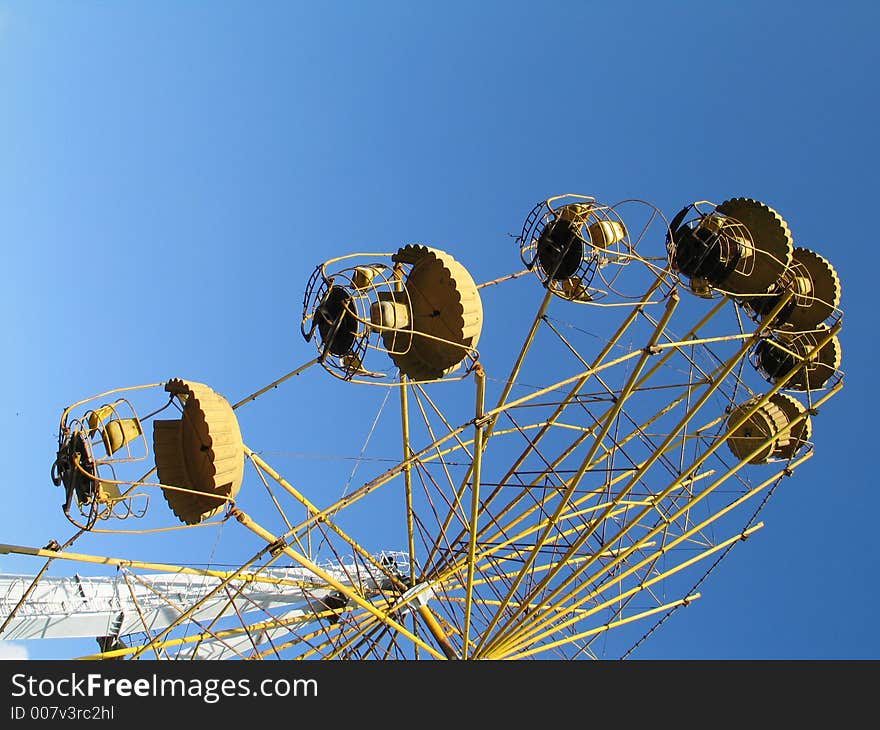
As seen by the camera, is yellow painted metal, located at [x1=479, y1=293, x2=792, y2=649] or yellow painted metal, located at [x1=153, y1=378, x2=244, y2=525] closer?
yellow painted metal, located at [x1=153, y1=378, x2=244, y2=525]

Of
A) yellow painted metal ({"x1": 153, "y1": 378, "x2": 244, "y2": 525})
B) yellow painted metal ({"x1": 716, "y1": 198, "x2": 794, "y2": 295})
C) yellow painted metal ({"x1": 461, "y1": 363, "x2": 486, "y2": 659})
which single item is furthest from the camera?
yellow painted metal ({"x1": 716, "y1": 198, "x2": 794, "y2": 295})

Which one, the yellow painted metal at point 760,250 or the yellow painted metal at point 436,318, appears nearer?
the yellow painted metal at point 436,318

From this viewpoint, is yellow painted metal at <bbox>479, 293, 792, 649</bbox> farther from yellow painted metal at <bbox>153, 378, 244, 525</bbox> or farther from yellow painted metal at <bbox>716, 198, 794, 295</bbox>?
yellow painted metal at <bbox>153, 378, 244, 525</bbox>

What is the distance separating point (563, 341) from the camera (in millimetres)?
21453

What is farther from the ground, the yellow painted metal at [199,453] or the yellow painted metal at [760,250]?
the yellow painted metal at [760,250]

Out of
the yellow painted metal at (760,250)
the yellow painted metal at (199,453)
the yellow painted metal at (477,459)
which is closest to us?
the yellow painted metal at (199,453)

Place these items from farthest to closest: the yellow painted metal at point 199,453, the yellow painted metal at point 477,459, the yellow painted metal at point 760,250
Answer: the yellow painted metal at point 760,250 → the yellow painted metal at point 477,459 → the yellow painted metal at point 199,453

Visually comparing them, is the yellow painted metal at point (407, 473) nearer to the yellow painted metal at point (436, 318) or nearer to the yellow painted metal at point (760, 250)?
the yellow painted metal at point (436, 318)

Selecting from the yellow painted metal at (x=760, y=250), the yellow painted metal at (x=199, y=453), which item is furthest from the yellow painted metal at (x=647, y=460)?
the yellow painted metal at (x=199, y=453)

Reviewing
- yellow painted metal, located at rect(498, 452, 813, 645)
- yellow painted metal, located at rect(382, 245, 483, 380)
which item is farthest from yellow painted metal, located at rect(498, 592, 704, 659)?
yellow painted metal, located at rect(382, 245, 483, 380)

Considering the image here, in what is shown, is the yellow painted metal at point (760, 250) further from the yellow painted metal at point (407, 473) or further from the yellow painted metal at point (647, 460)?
the yellow painted metal at point (407, 473)
